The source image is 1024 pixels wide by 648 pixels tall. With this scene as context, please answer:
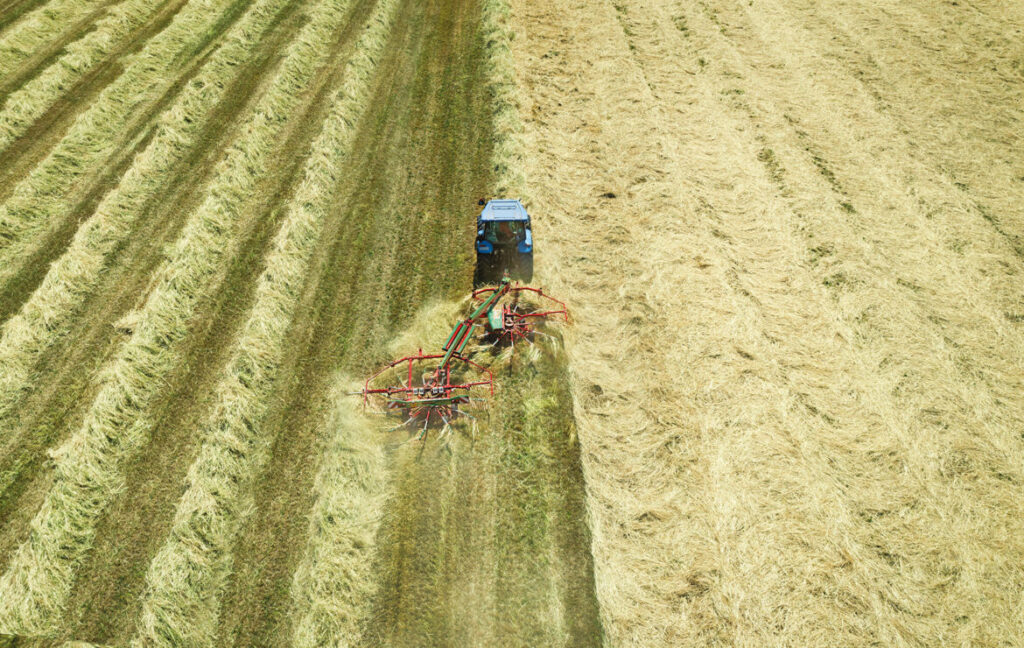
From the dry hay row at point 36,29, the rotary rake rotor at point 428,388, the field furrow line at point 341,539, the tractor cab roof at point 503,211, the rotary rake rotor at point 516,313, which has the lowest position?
the field furrow line at point 341,539

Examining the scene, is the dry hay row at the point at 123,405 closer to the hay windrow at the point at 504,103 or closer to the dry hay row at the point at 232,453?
the dry hay row at the point at 232,453

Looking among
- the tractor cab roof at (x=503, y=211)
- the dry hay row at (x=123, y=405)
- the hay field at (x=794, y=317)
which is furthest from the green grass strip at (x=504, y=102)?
the dry hay row at (x=123, y=405)

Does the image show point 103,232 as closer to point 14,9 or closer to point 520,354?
point 520,354

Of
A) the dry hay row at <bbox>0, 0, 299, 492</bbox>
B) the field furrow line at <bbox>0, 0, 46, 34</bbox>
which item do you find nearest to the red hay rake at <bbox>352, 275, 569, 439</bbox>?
the dry hay row at <bbox>0, 0, 299, 492</bbox>

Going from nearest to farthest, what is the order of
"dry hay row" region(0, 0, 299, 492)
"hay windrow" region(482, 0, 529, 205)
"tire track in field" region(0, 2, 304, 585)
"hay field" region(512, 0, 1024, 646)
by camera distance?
"hay field" region(512, 0, 1024, 646) < "tire track in field" region(0, 2, 304, 585) < "dry hay row" region(0, 0, 299, 492) < "hay windrow" region(482, 0, 529, 205)

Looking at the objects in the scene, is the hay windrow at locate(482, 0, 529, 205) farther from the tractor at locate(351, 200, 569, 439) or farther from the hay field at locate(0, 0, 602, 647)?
the tractor at locate(351, 200, 569, 439)
